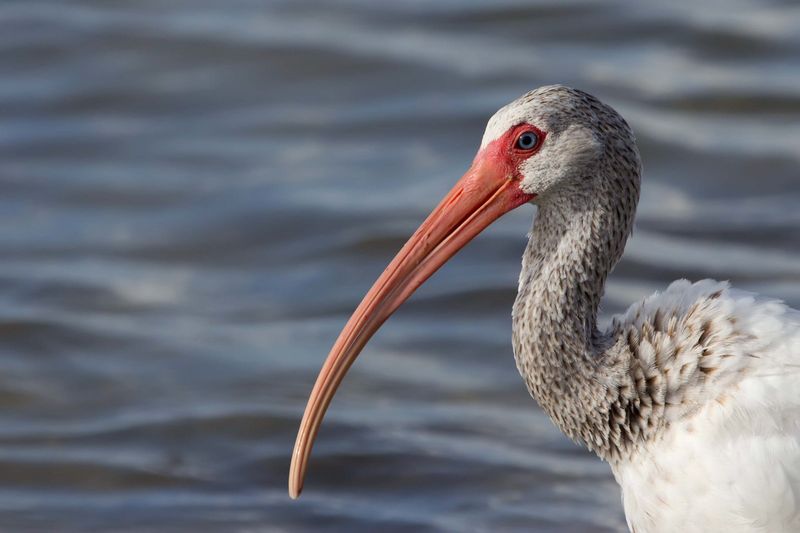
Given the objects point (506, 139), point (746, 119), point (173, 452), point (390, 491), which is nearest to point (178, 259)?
point (173, 452)

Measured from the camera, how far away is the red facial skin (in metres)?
5.87

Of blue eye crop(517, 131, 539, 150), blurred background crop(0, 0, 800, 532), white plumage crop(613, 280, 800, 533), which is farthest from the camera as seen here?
blurred background crop(0, 0, 800, 532)

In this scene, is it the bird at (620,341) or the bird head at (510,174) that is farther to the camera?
the bird head at (510,174)

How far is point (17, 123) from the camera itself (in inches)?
502

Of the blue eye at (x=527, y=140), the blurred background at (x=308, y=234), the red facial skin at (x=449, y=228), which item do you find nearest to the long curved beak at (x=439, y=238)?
the red facial skin at (x=449, y=228)

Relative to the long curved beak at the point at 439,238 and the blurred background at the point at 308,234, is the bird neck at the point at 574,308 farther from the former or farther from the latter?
the blurred background at the point at 308,234

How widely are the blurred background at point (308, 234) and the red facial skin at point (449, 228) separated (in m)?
2.10

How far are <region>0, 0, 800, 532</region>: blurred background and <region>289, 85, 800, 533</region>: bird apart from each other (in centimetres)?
199

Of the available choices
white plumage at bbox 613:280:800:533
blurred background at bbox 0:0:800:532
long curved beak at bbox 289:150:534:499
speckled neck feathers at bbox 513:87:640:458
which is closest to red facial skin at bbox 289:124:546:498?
long curved beak at bbox 289:150:534:499

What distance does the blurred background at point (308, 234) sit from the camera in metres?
8.37

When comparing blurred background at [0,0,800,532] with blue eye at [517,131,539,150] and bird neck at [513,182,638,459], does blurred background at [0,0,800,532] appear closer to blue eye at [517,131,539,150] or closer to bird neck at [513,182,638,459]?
bird neck at [513,182,638,459]

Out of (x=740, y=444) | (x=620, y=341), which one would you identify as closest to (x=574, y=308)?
(x=620, y=341)

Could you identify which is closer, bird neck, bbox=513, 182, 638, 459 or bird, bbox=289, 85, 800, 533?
bird, bbox=289, 85, 800, 533

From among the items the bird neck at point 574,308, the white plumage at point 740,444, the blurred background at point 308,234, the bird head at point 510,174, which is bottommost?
the white plumage at point 740,444
